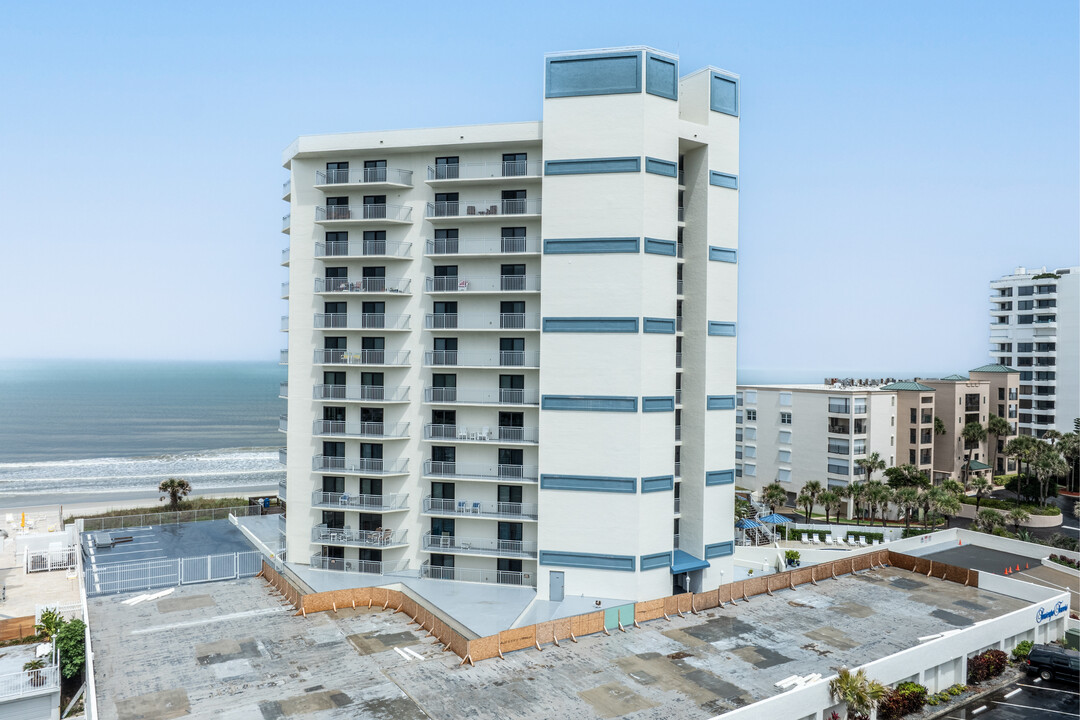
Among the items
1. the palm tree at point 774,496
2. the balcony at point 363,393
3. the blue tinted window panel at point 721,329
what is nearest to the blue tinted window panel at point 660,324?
the blue tinted window panel at point 721,329

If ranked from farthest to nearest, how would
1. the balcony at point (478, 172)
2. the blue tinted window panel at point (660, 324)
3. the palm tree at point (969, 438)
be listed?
1. the palm tree at point (969, 438)
2. the balcony at point (478, 172)
3. the blue tinted window panel at point (660, 324)

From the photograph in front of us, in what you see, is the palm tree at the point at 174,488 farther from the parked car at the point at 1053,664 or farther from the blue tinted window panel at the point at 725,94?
the parked car at the point at 1053,664

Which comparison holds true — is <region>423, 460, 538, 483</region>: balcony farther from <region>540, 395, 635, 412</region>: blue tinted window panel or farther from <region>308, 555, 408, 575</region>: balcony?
<region>308, 555, 408, 575</region>: balcony

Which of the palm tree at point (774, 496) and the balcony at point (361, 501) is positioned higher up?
the balcony at point (361, 501)

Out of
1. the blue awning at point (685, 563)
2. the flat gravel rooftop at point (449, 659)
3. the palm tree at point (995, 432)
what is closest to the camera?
the flat gravel rooftop at point (449, 659)

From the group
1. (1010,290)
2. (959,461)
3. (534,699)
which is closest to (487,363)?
(534,699)

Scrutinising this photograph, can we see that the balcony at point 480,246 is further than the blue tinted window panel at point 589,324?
Yes
